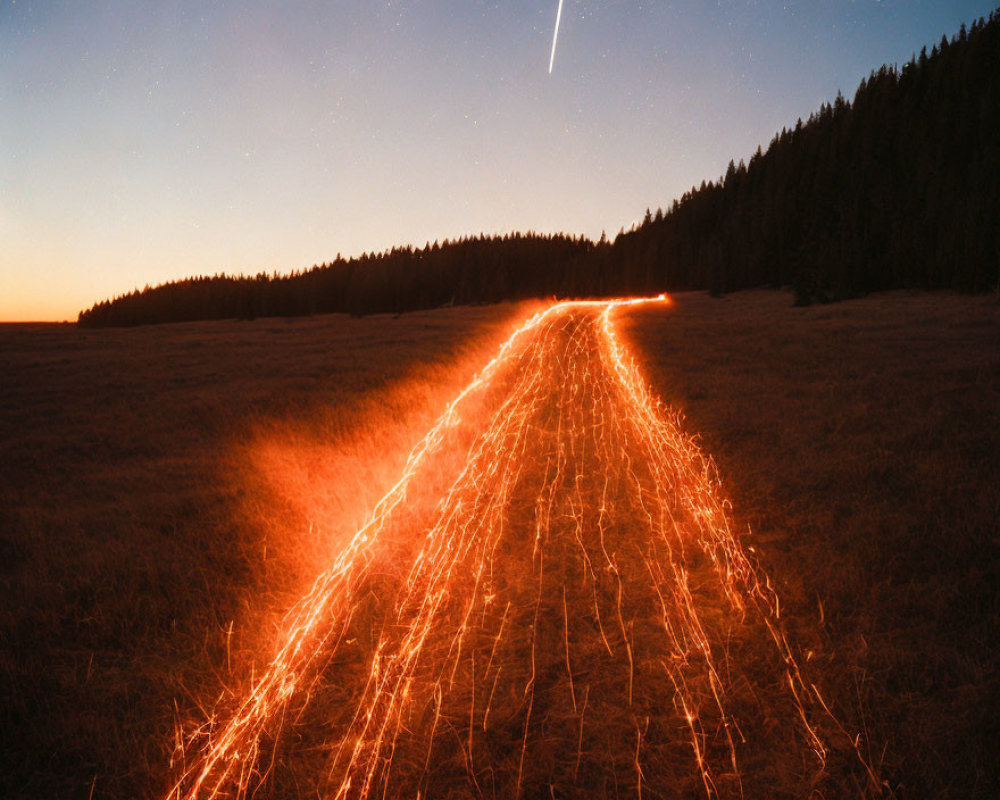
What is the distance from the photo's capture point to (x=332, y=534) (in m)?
5.14

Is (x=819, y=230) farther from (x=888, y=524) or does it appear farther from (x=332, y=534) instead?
(x=332, y=534)

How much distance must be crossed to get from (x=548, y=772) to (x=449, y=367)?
43.0 ft

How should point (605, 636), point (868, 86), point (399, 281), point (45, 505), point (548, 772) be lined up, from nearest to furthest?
point (548, 772) → point (605, 636) → point (45, 505) → point (868, 86) → point (399, 281)

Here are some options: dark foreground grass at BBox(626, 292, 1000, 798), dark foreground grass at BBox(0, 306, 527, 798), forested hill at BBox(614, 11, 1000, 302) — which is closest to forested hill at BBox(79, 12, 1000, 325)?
forested hill at BBox(614, 11, 1000, 302)

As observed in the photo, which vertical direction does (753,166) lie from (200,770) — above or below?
Result: above

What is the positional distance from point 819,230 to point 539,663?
5654cm

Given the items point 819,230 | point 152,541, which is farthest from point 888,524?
point 819,230

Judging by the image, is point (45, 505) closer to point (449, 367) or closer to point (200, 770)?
point (200, 770)

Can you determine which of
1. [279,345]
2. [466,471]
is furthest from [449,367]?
[279,345]

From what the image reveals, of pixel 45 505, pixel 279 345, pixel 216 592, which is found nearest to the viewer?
pixel 216 592

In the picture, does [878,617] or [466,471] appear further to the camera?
[466,471]

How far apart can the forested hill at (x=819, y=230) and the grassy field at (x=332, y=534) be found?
34.4 meters

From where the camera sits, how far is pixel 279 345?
27562mm

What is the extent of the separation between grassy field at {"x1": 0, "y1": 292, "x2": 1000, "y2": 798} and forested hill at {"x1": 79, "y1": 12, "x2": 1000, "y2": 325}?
113 feet
